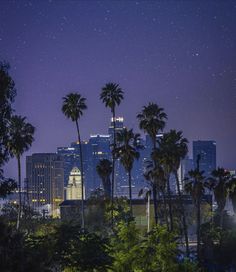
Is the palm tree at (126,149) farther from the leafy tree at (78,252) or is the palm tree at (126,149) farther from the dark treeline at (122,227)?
the leafy tree at (78,252)

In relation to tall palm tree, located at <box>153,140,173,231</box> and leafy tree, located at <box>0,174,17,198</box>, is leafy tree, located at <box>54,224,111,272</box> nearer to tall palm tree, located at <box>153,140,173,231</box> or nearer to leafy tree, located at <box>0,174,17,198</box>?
leafy tree, located at <box>0,174,17,198</box>

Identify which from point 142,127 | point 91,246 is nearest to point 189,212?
point 142,127

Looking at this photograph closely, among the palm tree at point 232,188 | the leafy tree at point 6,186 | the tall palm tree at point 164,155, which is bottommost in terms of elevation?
the palm tree at point 232,188

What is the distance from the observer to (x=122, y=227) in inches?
1437

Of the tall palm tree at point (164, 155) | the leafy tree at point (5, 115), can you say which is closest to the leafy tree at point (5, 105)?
the leafy tree at point (5, 115)

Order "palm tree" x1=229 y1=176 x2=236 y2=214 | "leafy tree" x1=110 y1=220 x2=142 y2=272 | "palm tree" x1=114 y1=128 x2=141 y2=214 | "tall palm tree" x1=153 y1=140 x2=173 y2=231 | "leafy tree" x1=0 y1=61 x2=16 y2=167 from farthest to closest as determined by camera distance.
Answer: "palm tree" x1=114 y1=128 x2=141 y2=214 < "tall palm tree" x1=153 y1=140 x2=173 y2=231 < "palm tree" x1=229 y1=176 x2=236 y2=214 < "leafy tree" x1=110 y1=220 x2=142 y2=272 < "leafy tree" x1=0 y1=61 x2=16 y2=167

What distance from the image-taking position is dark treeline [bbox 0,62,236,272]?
84.3 feet

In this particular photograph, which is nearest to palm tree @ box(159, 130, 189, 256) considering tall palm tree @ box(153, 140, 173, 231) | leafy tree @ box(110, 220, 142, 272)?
tall palm tree @ box(153, 140, 173, 231)

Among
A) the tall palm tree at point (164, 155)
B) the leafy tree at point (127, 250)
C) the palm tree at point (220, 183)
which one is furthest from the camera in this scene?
the tall palm tree at point (164, 155)

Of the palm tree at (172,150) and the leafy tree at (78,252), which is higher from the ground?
the palm tree at (172,150)

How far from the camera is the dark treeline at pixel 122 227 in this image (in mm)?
25688

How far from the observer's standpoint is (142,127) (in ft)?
208

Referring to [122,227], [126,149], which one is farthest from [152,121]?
[122,227]

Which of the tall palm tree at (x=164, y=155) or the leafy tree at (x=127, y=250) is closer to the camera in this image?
the leafy tree at (x=127, y=250)
